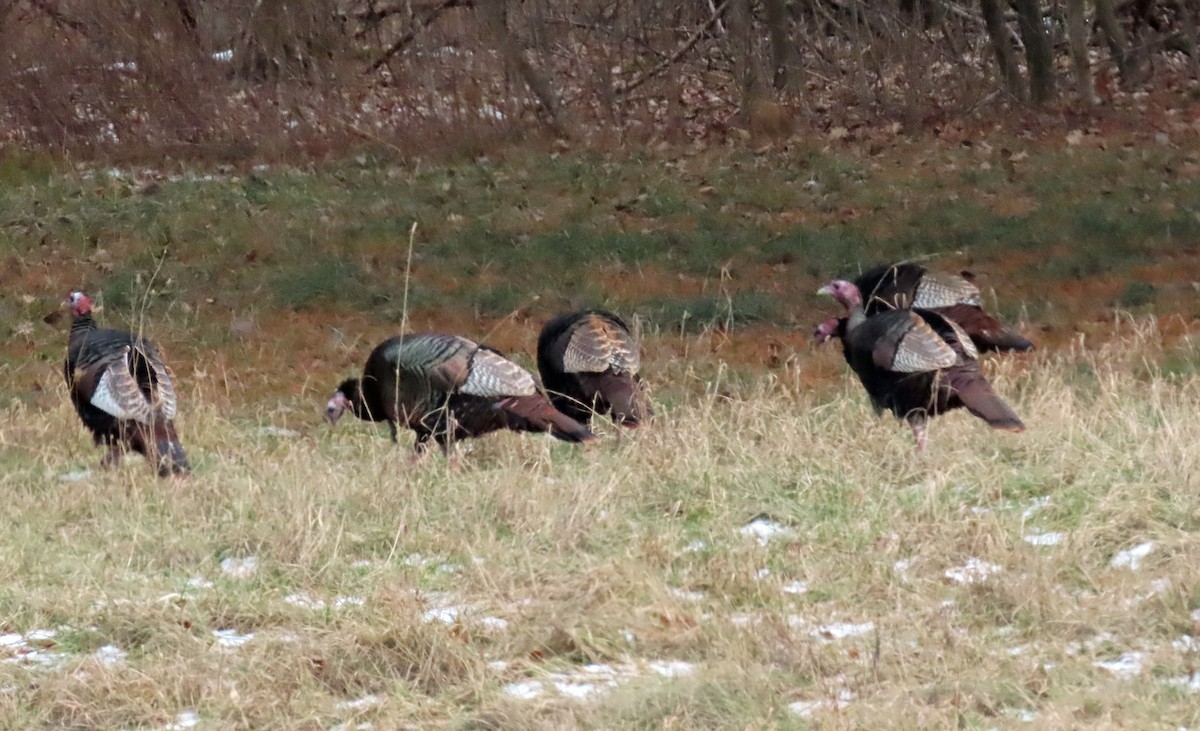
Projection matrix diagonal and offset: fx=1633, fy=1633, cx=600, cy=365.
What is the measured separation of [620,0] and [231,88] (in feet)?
15.0

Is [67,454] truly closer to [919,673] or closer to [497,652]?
[497,652]

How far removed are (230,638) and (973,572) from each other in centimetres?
229

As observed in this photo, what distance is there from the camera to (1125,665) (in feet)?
14.4

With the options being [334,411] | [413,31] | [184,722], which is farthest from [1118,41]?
[184,722]

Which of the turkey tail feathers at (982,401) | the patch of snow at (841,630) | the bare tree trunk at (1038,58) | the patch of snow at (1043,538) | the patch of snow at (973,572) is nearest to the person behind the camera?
the patch of snow at (841,630)

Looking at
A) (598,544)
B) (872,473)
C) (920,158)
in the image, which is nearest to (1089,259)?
(920,158)

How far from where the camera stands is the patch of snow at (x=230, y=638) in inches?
190

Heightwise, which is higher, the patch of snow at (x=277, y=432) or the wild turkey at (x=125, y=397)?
the wild turkey at (x=125, y=397)

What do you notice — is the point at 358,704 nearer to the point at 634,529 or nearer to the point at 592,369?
the point at 634,529

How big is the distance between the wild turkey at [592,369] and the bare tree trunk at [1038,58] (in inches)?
429

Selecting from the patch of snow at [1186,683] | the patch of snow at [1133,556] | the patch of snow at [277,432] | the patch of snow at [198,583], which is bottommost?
the patch of snow at [277,432]

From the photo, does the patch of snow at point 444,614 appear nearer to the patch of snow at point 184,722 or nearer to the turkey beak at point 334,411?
the patch of snow at point 184,722

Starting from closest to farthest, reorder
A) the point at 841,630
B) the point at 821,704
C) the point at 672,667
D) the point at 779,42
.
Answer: the point at 821,704
the point at 672,667
the point at 841,630
the point at 779,42

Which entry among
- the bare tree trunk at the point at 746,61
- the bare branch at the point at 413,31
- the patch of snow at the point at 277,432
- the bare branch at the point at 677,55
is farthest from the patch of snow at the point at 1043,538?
the bare branch at the point at 413,31
